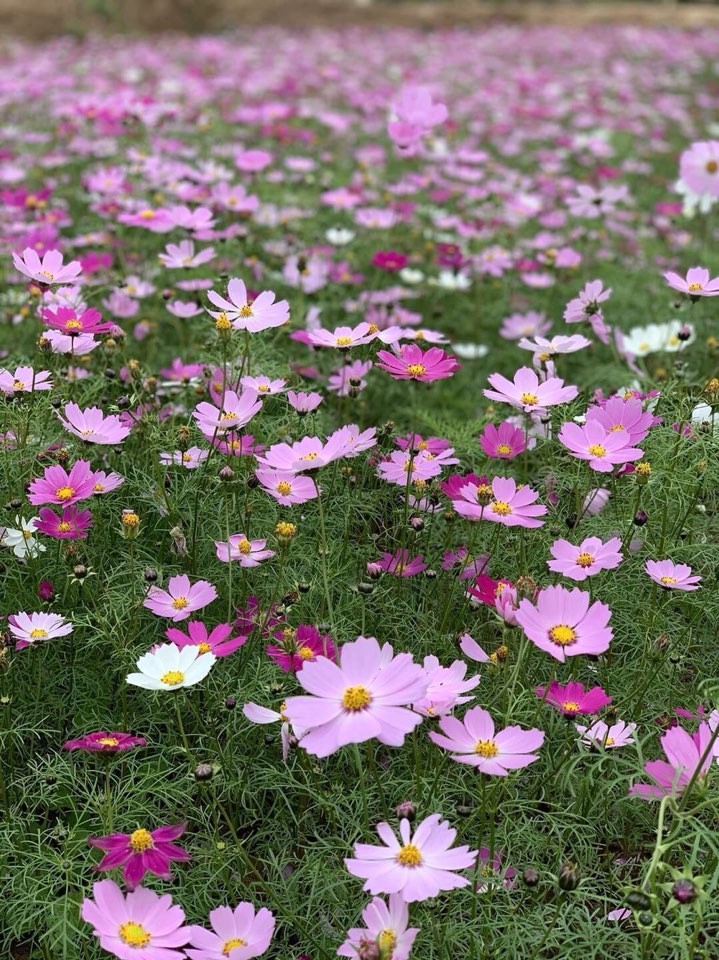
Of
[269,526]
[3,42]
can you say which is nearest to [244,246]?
[269,526]

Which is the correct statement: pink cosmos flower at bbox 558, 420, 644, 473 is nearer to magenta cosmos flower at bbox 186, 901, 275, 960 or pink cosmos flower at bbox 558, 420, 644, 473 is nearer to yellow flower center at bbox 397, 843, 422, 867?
yellow flower center at bbox 397, 843, 422, 867

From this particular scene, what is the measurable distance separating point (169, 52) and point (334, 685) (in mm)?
8224

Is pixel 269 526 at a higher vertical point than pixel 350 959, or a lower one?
higher

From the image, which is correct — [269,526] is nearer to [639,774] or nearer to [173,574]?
[173,574]

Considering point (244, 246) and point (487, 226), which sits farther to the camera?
point (487, 226)

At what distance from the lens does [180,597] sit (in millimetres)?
1281

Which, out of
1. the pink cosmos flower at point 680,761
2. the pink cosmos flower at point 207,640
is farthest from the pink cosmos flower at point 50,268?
the pink cosmos flower at point 680,761

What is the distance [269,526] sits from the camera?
1.52 meters

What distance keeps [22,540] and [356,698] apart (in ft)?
2.41

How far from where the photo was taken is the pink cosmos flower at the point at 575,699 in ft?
3.56

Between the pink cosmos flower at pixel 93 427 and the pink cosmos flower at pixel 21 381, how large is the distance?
10 cm

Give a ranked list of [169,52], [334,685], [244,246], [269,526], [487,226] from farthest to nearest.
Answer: [169,52] < [487,226] < [244,246] < [269,526] < [334,685]

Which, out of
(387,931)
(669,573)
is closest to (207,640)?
(387,931)

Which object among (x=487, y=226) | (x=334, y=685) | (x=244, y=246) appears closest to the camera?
(x=334, y=685)
